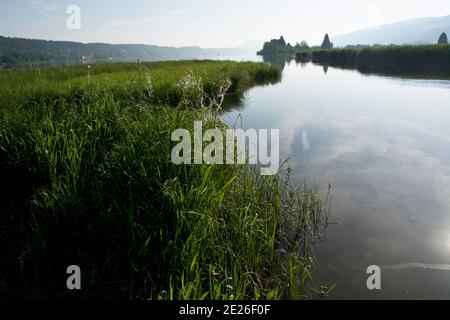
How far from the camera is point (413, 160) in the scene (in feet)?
28.5

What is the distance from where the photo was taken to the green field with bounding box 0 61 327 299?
11.0 feet

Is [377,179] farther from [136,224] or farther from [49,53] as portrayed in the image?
[49,53]

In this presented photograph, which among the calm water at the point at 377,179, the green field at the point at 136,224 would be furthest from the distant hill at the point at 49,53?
the calm water at the point at 377,179

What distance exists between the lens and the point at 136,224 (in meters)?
3.65

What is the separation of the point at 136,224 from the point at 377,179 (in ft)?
18.8

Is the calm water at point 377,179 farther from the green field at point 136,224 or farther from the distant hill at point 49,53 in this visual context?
the distant hill at point 49,53

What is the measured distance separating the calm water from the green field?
0.58m

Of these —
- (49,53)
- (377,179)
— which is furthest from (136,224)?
(49,53)

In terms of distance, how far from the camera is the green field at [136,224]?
3344 millimetres

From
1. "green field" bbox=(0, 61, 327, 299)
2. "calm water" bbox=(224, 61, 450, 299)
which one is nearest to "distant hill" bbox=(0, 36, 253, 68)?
"green field" bbox=(0, 61, 327, 299)

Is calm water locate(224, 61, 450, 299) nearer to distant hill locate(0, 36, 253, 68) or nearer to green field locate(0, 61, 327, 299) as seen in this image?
green field locate(0, 61, 327, 299)

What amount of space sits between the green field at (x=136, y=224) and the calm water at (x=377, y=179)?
0.58 metres

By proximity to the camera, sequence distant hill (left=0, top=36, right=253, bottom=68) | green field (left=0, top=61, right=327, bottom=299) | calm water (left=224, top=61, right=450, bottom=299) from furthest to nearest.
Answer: distant hill (left=0, top=36, right=253, bottom=68) < calm water (left=224, top=61, right=450, bottom=299) < green field (left=0, top=61, right=327, bottom=299)
